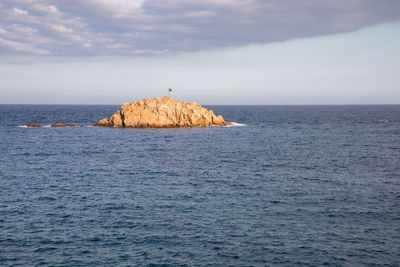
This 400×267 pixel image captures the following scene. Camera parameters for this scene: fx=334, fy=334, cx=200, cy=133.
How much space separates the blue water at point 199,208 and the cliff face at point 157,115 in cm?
4935

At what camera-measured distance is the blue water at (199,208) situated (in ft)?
82.4

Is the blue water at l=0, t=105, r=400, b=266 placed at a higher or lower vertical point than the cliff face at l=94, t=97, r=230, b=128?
lower

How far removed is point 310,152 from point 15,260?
191 feet

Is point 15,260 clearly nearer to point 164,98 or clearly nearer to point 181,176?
point 181,176

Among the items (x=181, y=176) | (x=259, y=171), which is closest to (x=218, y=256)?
(x=181, y=176)

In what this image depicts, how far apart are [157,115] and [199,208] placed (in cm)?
8431

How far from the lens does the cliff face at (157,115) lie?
381ft

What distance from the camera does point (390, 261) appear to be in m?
24.0

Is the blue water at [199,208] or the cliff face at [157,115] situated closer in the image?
the blue water at [199,208]

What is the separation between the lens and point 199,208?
34.7 m

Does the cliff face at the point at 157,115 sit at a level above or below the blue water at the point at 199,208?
above

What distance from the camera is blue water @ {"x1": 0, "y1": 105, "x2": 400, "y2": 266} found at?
25.1 metres

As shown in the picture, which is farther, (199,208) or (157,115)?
(157,115)

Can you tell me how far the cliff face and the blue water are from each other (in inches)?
1943
